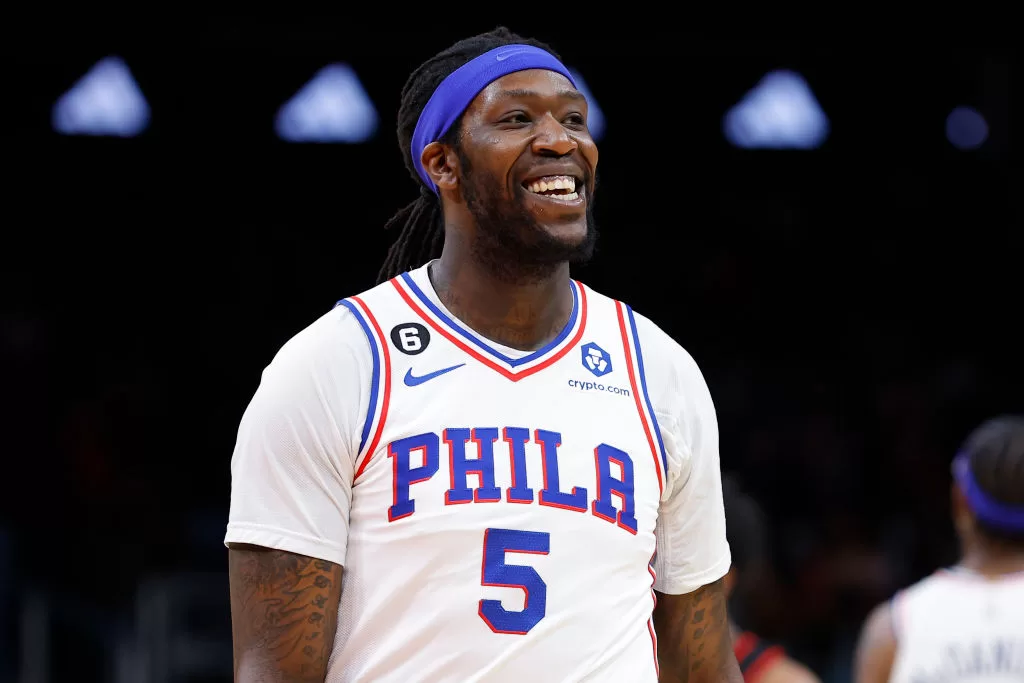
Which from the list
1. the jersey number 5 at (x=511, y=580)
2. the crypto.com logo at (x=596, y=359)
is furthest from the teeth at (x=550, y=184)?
the jersey number 5 at (x=511, y=580)

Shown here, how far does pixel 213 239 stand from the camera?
9.01 metres

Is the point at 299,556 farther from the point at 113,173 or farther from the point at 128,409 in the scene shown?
the point at 113,173

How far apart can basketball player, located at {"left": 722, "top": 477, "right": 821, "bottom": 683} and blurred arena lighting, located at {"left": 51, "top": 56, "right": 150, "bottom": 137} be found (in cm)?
478

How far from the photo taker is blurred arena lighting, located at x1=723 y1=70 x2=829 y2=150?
8.03 m

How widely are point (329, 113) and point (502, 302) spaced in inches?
224

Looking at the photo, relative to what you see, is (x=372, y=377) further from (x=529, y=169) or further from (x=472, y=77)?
(x=472, y=77)

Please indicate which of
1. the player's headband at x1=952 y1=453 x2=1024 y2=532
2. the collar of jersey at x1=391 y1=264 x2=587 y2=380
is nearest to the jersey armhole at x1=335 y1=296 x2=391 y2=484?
the collar of jersey at x1=391 y1=264 x2=587 y2=380

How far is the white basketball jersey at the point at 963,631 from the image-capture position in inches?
137

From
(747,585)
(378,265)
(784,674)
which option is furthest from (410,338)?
(378,265)

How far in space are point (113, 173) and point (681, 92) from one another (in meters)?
3.53

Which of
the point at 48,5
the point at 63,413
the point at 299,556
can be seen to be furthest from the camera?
the point at 63,413

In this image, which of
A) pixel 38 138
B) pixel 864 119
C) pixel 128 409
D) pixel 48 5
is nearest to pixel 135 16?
pixel 48 5

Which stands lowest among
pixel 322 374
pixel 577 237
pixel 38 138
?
pixel 322 374

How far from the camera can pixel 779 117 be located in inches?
323
